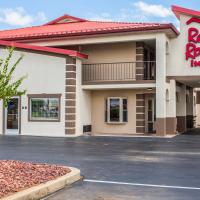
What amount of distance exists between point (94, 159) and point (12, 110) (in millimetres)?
12866

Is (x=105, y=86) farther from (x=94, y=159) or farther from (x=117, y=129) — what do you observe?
(x=94, y=159)

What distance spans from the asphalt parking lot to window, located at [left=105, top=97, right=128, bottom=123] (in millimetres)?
7661

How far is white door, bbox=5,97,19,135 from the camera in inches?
956

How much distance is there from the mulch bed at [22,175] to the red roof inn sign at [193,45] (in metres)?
15.5

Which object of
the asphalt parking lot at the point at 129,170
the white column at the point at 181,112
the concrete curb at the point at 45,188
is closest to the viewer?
the concrete curb at the point at 45,188

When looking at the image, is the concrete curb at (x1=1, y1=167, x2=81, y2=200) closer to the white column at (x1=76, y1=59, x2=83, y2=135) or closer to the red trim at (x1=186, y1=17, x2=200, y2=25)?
the white column at (x1=76, y1=59, x2=83, y2=135)

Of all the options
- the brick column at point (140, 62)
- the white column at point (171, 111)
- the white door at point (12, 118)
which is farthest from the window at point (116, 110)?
the white door at point (12, 118)

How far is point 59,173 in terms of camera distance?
910 centimetres

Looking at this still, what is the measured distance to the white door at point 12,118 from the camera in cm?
2428

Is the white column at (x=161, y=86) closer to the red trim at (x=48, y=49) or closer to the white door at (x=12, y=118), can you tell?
the red trim at (x=48, y=49)

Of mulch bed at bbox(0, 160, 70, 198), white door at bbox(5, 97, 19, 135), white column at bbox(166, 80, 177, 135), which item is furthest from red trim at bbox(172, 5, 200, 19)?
mulch bed at bbox(0, 160, 70, 198)

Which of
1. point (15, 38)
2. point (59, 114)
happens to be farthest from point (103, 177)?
point (15, 38)

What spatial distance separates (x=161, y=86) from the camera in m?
22.3

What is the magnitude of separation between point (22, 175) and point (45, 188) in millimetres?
1250
